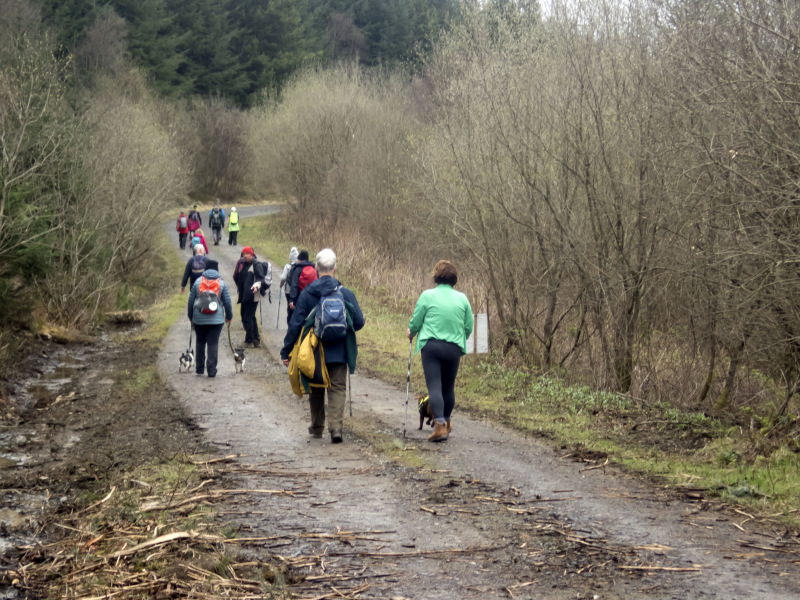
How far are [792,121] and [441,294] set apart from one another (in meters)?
3.97

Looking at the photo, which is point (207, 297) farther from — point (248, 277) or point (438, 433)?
point (438, 433)

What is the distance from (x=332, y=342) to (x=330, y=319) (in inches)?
12.4

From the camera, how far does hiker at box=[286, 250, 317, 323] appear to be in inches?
508

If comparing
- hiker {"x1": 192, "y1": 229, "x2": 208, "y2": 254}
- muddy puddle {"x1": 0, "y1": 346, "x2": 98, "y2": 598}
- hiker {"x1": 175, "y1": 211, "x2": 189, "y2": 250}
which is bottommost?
muddy puddle {"x1": 0, "y1": 346, "x2": 98, "y2": 598}

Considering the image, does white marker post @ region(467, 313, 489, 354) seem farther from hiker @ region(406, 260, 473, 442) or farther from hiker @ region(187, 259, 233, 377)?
hiker @ region(187, 259, 233, 377)

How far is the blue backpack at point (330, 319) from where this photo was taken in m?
8.49

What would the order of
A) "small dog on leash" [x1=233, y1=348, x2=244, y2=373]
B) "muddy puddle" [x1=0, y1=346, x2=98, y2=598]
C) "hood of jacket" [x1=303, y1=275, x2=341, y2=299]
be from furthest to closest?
1. "small dog on leash" [x1=233, y1=348, x2=244, y2=373]
2. "hood of jacket" [x1=303, y1=275, x2=341, y2=299]
3. "muddy puddle" [x1=0, y1=346, x2=98, y2=598]

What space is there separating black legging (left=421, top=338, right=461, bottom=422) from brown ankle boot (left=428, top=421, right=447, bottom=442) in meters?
0.07

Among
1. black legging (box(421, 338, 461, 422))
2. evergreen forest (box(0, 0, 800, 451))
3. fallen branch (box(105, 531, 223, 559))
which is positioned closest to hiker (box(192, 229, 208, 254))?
evergreen forest (box(0, 0, 800, 451))

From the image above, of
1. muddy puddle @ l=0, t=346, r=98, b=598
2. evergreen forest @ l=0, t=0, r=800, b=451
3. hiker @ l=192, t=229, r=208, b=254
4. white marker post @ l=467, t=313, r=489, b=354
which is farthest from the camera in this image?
hiker @ l=192, t=229, r=208, b=254

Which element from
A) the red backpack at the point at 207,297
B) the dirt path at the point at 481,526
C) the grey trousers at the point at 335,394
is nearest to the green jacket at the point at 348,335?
the grey trousers at the point at 335,394

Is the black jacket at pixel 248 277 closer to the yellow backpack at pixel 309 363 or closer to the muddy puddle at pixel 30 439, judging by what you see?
the muddy puddle at pixel 30 439

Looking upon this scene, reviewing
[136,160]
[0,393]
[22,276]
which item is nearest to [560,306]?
[0,393]

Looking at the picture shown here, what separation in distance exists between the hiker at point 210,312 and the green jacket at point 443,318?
5403mm
